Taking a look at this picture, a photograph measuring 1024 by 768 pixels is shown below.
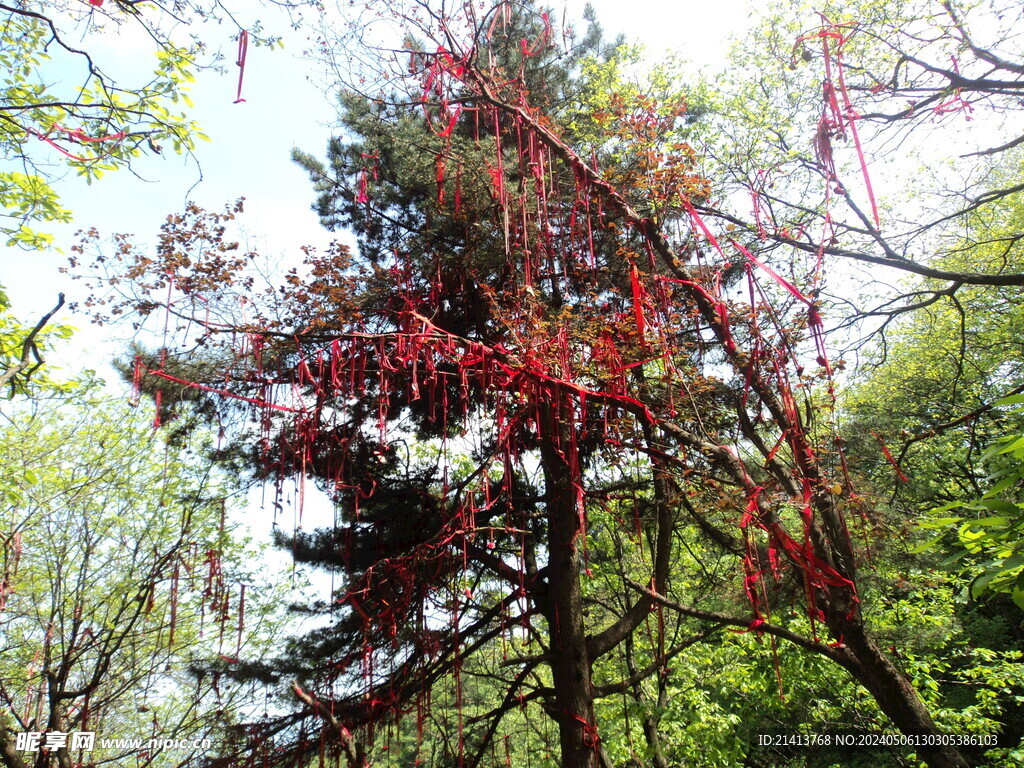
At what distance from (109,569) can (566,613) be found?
746 centimetres

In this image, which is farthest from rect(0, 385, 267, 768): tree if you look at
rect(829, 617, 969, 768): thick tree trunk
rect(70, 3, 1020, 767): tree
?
rect(829, 617, 969, 768): thick tree trunk

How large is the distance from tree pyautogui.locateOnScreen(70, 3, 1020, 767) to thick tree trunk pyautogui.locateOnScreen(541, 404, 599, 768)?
21 mm

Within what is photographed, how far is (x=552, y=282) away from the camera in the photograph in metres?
7.27

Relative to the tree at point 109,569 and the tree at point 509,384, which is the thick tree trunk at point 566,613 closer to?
the tree at point 509,384

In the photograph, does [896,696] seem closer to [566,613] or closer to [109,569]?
[566,613]

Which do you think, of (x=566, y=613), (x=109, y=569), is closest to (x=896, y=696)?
(x=566, y=613)

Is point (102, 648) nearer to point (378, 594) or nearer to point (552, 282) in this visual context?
point (378, 594)

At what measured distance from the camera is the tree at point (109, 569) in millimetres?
8398

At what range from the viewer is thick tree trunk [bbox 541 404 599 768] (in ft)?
18.7

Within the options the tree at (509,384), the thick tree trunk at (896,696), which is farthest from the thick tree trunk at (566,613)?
the thick tree trunk at (896,696)

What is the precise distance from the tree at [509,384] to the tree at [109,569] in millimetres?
A: 2546

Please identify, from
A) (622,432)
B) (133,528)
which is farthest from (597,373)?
(133,528)

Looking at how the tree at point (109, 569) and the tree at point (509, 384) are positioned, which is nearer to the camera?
the tree at point (509, 384)

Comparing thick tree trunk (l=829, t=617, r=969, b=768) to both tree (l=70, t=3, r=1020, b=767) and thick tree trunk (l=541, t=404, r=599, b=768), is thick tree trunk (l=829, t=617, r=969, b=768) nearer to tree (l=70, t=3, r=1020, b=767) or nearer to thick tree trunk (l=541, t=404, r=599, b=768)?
tree (l=70, t=3, r=1020, b=767)
